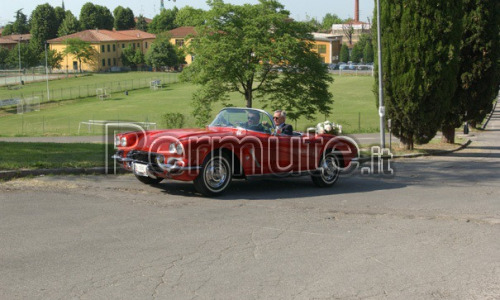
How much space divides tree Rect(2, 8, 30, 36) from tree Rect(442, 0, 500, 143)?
179 meters

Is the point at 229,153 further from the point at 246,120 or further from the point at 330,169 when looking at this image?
the point at 330,169

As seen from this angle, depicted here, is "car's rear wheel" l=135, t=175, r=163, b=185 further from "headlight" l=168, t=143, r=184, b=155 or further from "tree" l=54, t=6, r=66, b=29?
"tree" l=54, t=6, r=66, b=29

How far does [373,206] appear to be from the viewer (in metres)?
10.6

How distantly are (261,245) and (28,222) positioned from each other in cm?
313

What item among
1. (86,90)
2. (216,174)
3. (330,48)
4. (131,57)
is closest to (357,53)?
(330,48)

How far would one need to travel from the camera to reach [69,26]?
14812cm

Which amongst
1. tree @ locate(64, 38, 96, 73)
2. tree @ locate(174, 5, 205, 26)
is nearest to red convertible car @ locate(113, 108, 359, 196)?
tree @ locate(174, 5, 205, 26)

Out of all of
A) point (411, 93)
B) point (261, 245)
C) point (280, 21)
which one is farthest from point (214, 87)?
point (261, 245)

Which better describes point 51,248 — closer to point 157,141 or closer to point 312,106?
point 157,141

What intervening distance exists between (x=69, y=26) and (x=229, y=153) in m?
146

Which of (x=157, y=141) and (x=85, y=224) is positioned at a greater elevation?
(x=157, y=141)

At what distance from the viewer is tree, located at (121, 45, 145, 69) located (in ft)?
427

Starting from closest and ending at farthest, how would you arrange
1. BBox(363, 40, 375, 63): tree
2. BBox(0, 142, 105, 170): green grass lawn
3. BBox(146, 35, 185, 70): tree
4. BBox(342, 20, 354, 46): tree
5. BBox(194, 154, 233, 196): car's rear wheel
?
1. BBox(194, 154, 233, 196): car's rear wheel
2. BBox(0, 142, 105, 170): green grass lawn
3. BBox(146, 35, 185, 70): tree
4. BBox(363, 40, 375, 63): tree
5. BBox(342, 20, 354, 46): tree

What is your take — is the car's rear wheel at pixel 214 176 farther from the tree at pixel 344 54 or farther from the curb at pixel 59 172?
the tree at pixel 344 54
